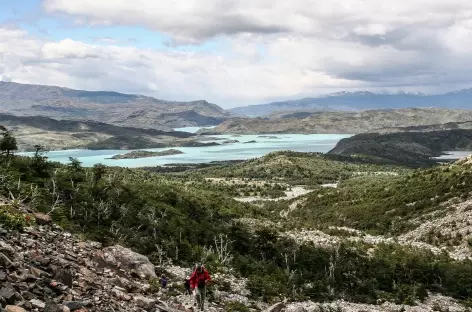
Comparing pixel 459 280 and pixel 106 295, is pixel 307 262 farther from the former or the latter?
pixel 106 295

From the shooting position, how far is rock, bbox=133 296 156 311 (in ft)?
47.0

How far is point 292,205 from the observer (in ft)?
231

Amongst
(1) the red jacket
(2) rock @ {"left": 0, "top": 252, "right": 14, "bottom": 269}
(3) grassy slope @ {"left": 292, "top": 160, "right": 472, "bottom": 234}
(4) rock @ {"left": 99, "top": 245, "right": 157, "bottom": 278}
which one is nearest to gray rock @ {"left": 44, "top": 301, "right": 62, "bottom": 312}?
(2) rock @ {"left": 0, "top": 252, "right": 14, "bottom": 269}

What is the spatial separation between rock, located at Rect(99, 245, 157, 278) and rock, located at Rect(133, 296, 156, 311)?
3.45 meters

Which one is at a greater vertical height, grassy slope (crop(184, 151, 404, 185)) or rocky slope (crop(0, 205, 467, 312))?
rocky slope (crop(0, 205, 467, 312))

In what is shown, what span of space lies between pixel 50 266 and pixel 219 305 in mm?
8584

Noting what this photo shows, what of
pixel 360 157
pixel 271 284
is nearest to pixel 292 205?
pixel 271 284

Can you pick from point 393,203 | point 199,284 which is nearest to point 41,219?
point 199,284

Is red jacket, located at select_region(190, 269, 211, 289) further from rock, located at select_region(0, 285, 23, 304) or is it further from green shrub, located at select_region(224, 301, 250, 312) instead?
rock, located at select_region(0, 285, 23, 304)

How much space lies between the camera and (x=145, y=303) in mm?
14438

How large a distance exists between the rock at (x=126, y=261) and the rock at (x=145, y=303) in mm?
3452

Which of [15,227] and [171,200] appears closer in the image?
[15,227]

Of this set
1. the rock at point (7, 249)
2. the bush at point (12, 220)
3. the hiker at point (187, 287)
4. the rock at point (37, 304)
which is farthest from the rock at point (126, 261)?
the rock at point (37, 304)

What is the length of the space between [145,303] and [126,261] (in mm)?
4870
